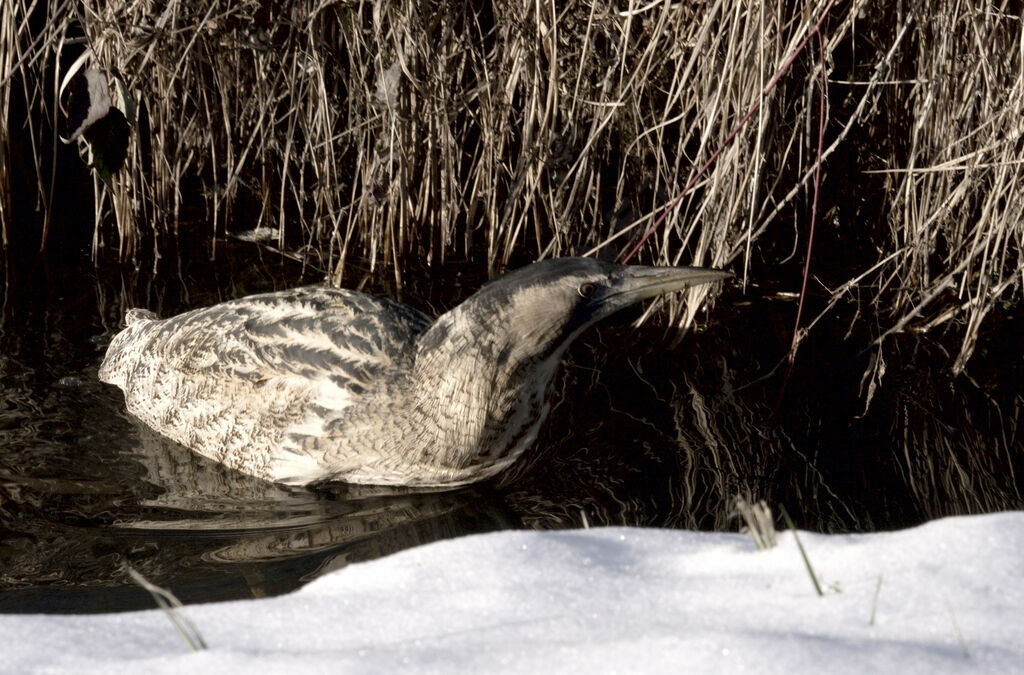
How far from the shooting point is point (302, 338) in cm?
442

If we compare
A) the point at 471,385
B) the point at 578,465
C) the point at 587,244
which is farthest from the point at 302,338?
the point at 587,244

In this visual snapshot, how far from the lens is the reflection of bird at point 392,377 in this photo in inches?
159

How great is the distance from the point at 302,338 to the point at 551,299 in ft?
3.31

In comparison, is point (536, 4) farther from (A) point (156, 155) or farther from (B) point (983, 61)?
(A) point (156, 155)

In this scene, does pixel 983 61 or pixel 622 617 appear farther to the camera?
pixel 983 61

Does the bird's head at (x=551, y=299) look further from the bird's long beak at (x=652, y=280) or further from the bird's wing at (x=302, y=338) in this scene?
the bird's wing at (x=302, y=338)

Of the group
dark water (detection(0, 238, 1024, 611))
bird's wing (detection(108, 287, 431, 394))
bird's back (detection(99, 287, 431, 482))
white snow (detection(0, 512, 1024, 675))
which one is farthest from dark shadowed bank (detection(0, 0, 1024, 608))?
white snow (detection(0, 512, 1024, 675))

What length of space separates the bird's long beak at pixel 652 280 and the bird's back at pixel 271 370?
2.67ft

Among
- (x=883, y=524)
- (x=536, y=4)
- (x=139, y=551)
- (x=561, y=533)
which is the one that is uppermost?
(x=536, y=4)

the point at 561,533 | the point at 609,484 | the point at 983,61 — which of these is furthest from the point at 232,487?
the point at 983,61

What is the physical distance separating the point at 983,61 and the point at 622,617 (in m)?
3.33

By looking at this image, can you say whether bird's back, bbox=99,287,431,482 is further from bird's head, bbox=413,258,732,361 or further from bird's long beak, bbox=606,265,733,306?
bird's long beak, bbox=606,265,733,306

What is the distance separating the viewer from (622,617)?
2252 mm

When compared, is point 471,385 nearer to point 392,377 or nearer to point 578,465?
point 392,377
